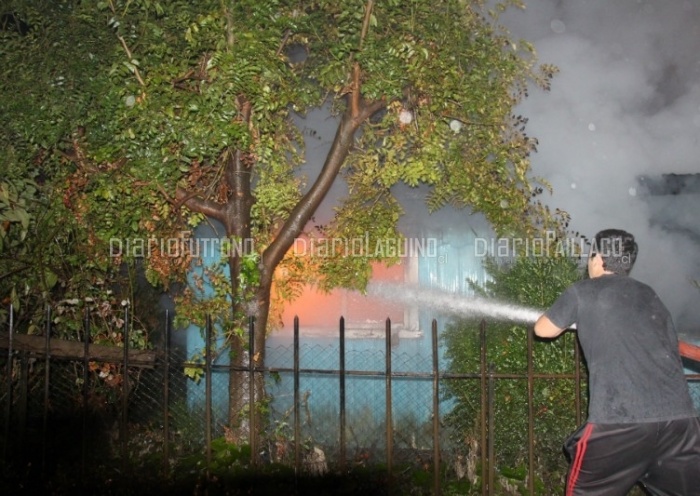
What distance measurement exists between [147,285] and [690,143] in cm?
1013

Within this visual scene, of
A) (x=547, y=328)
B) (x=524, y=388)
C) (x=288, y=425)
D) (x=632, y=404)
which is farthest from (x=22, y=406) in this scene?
(x=632, y=404)

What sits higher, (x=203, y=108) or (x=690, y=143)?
(x=690, y=143)

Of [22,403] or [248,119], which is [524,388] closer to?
[248,119]

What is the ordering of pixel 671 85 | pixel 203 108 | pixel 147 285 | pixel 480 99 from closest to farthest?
pixel 203 108
pixel 480 99
pixel 147 285
pixel 671 85

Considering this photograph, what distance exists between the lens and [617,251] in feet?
12.8

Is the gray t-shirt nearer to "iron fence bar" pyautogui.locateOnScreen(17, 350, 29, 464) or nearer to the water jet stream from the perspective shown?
the water jet stream

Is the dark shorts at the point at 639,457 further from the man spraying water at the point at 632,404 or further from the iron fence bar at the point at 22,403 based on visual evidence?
the iron fence bar at the point at 22,403

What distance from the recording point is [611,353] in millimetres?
3672

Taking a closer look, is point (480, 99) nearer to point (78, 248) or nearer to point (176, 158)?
point (176, 158)

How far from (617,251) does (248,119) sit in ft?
13.2

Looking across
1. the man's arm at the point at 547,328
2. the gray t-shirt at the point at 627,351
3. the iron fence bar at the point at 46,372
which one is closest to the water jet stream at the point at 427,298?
the man's arm at the point at 547,328

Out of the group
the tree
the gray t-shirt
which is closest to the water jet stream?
the tree

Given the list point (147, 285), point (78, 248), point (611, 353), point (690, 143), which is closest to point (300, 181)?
point (78, 248)

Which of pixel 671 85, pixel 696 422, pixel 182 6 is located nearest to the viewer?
pixel 696 422
